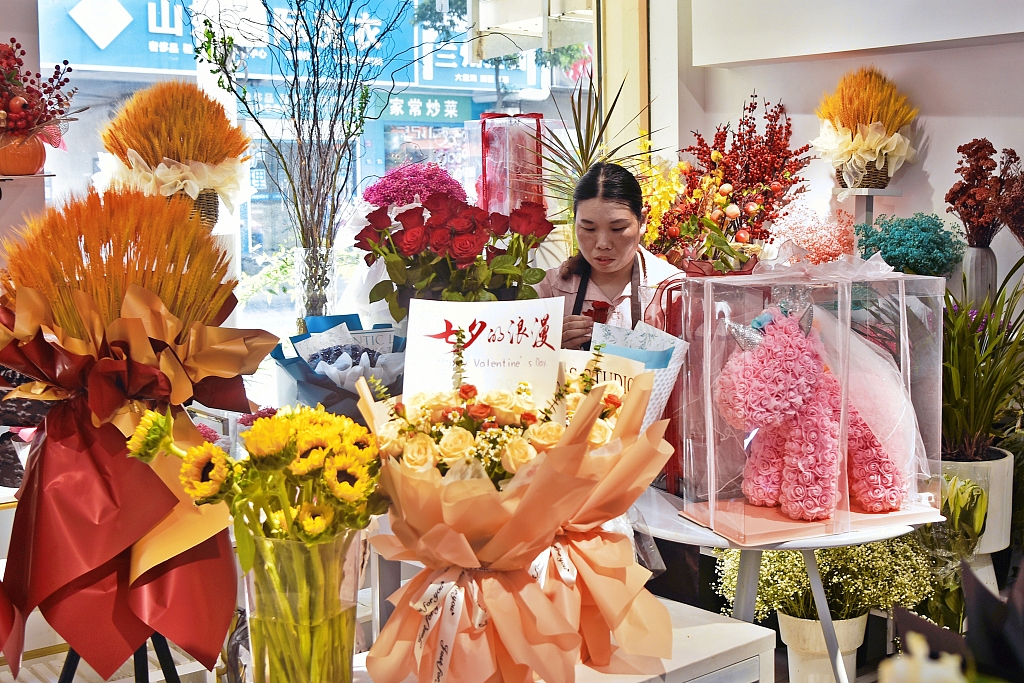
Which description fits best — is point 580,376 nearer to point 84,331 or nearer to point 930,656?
point 84,331

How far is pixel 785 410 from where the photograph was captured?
1598 mm

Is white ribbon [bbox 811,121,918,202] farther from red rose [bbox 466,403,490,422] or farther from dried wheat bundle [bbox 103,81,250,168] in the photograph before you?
red rose [bbox 466,403,490,422]

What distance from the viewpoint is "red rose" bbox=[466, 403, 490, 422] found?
108 centimetres

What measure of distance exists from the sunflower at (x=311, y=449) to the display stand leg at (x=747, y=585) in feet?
3.97

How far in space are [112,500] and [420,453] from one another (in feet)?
1.14

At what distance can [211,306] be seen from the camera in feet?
3.75

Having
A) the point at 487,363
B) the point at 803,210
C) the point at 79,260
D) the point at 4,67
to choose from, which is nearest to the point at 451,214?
the point at 487,363

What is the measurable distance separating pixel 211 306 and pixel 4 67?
5.03ft

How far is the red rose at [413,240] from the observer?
1490 mm

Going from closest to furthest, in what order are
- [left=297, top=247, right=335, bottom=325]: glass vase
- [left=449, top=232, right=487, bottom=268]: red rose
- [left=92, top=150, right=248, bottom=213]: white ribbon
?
[left=449, top=232, right=487, bottom=268]: red rose → [left=297, top=247, right=335, bottom=325]: glass vase → [left=92, top=150, right=248, bottom=213]: white ribbon

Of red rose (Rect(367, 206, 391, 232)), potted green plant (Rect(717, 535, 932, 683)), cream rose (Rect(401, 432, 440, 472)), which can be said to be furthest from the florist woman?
cream rose (Rect(401, 432, 440, 472))

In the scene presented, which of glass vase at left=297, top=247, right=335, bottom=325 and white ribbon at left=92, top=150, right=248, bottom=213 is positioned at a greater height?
white ribbon at left=92, top=150, right=248, bottom=213

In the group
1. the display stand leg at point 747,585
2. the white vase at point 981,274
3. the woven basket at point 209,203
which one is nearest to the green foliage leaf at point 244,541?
the display stand leg at point 747,585

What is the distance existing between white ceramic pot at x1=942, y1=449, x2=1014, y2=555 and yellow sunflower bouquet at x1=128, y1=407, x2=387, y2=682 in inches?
78.4
